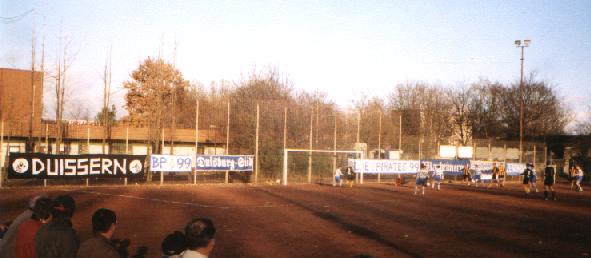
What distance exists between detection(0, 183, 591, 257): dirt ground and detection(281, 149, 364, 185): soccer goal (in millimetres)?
8669

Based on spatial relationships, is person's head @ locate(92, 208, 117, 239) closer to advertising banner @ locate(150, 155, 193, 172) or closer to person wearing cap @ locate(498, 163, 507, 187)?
advertising banner @ locate(150, 155, 193, 172)

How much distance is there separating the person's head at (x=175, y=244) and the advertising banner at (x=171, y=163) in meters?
24.4

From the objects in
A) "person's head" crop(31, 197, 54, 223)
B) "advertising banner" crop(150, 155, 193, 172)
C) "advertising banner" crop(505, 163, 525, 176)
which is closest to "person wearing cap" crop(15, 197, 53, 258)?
"person's head" crop(31, 197, 54, 223)

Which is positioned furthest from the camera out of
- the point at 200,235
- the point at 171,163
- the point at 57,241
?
the point at 171,163

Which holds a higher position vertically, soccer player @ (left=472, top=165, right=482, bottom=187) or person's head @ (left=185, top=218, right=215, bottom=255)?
person's head @ (left=185, top=218, right=215, bottom=255)

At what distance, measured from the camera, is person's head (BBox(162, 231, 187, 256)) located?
4227mm

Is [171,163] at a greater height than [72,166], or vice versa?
[171,163]

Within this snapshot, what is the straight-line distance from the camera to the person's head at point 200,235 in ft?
12.8

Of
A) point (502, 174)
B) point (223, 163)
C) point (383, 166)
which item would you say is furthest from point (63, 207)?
point (502, 174)

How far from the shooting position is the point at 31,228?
5352mm

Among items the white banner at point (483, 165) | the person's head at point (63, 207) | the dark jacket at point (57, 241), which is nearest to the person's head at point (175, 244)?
the dark jacket at point (57, 241)

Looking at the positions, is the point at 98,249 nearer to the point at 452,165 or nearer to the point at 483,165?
the point at 452,165

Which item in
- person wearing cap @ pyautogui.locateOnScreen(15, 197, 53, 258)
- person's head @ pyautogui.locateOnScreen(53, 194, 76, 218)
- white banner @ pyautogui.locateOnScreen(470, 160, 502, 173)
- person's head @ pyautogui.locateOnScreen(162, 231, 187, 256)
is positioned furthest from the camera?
white banner @ pyautogui.locateOnScreen(470, 160, 502, 173)

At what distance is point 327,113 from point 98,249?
119ft
